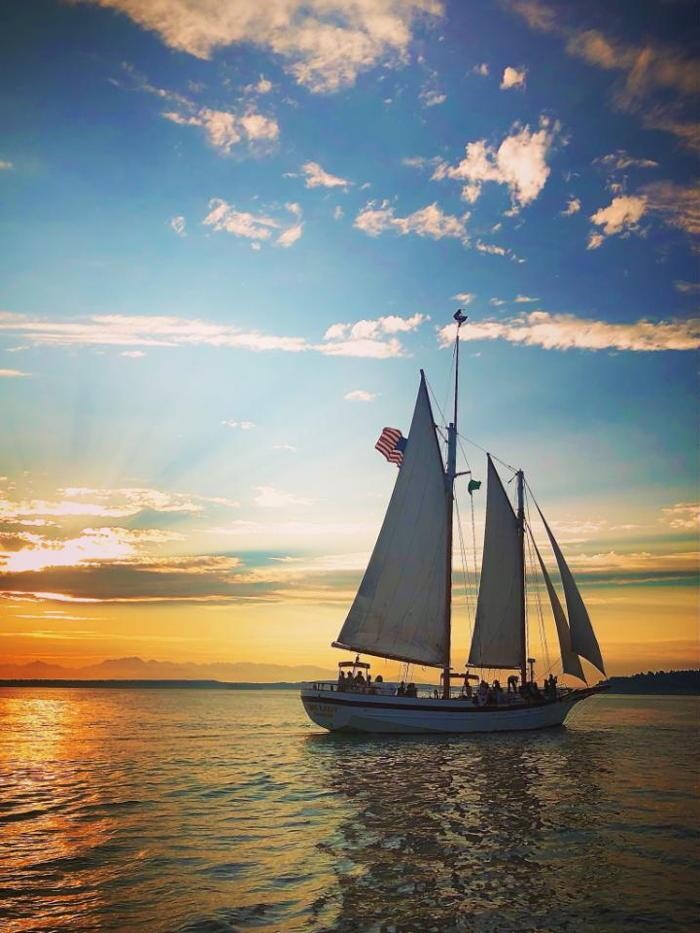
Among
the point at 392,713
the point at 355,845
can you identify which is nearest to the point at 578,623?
the point at 392,713

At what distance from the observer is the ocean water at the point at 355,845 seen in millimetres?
13828

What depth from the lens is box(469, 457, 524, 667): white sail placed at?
202 ft

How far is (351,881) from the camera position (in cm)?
1566

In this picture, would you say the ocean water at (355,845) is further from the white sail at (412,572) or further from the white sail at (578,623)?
the white sail at (578,623)

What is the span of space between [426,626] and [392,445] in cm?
1464

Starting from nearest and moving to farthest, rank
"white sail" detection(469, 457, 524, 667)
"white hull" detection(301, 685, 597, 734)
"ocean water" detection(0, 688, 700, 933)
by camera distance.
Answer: "ocean water" detection(0, 688, 700, 933) → "white hull" detection(301, 685, 597, 734) → "white sail" detection(469, 457, 524, 667)

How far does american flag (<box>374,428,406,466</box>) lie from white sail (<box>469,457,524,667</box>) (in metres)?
13.5

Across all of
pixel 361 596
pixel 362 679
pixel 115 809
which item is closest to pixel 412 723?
pixel 362 679

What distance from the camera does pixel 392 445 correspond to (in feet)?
177

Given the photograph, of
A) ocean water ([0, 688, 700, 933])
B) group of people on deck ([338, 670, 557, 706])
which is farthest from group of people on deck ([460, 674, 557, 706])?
ocean water ([0, 688, 700, 933])

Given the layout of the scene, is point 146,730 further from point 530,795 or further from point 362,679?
point 530,795

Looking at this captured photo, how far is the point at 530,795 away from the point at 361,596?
2548 cm

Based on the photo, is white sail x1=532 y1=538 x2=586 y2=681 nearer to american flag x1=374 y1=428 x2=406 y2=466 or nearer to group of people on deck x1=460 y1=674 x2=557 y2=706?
group of people on deck x1=460 y1=674 x2=557 y2=706

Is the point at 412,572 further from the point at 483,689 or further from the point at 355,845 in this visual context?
the point at 355,845
